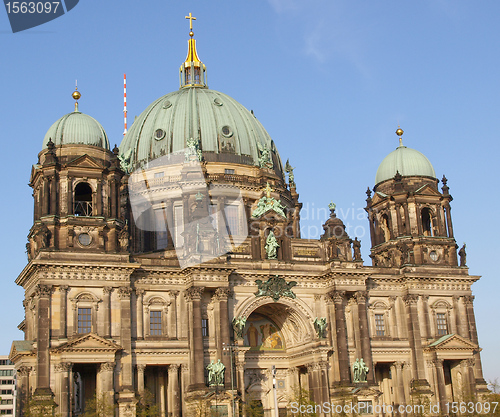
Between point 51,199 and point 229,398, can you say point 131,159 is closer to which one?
point 51,199

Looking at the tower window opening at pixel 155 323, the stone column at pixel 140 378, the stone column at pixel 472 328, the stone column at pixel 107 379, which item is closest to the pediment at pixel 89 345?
the stone column at pixel 107 379

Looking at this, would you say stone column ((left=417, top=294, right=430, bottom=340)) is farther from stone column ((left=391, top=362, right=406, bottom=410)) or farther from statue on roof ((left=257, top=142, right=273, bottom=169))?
statue on roof ((left=257, top=142, right=273, bottom=169))

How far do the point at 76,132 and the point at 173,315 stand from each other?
17329mm

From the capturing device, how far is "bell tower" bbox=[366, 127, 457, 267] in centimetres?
7481

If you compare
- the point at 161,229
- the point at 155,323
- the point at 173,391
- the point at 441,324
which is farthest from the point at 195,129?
the point at 441,324

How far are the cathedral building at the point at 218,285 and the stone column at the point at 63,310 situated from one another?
0.15 m

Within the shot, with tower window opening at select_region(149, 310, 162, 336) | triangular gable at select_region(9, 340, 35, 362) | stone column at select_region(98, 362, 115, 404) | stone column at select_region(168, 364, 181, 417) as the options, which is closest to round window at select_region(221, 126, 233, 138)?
tower window opening at select_region(149, 310, 162, 336)

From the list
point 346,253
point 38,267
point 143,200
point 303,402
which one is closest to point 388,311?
point 346,253

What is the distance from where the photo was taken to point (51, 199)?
61.9 metres

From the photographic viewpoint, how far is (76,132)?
64.9m

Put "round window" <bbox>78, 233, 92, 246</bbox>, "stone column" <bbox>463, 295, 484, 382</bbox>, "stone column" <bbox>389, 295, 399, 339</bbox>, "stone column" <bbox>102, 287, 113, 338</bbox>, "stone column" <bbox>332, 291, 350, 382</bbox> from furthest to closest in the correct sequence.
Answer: "stone column" <bbox>463, 295, 484, 382</bbox> < "stone column" <bbox>389, 295, 399, 339</bbox> < "stone column" <bbox>332, 291, 350, 382</bbox> < "round window" <bbox>78, 233, 92, 246</bbox> < "stone column" <bbox>102, 287, 113, 338</bbox>

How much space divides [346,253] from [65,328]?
85.0ft

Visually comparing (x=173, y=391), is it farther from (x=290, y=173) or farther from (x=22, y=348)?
(x=290, y=173)

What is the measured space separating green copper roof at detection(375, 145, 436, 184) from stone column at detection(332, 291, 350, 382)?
1637 centimetres
